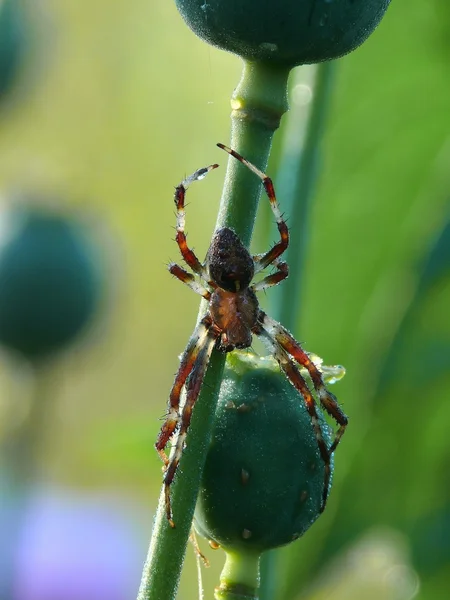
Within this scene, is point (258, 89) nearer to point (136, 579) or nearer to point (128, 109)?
point (136, 579)

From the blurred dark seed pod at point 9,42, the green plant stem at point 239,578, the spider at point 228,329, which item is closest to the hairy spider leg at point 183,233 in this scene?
the spider at point 228,329

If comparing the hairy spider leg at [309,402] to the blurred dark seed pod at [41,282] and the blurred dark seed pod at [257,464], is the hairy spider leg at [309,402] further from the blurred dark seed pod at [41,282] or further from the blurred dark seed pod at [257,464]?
the blurred dark seed pod at [41,282]

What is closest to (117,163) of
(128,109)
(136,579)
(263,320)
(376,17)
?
(128,109)

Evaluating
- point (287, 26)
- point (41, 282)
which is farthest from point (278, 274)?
point (41, 282)

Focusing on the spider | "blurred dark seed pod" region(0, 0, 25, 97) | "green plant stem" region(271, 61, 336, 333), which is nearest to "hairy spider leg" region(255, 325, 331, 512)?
the spider

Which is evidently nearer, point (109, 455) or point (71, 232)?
point (109, 455)

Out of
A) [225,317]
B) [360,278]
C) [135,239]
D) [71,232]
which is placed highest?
[225,317]

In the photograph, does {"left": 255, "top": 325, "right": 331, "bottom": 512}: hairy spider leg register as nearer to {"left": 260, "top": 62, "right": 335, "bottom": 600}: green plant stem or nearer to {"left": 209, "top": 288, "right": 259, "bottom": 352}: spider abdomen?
{"left": 209, "top": 288, "right": 259, "bottom": 352}: spider abdomen
